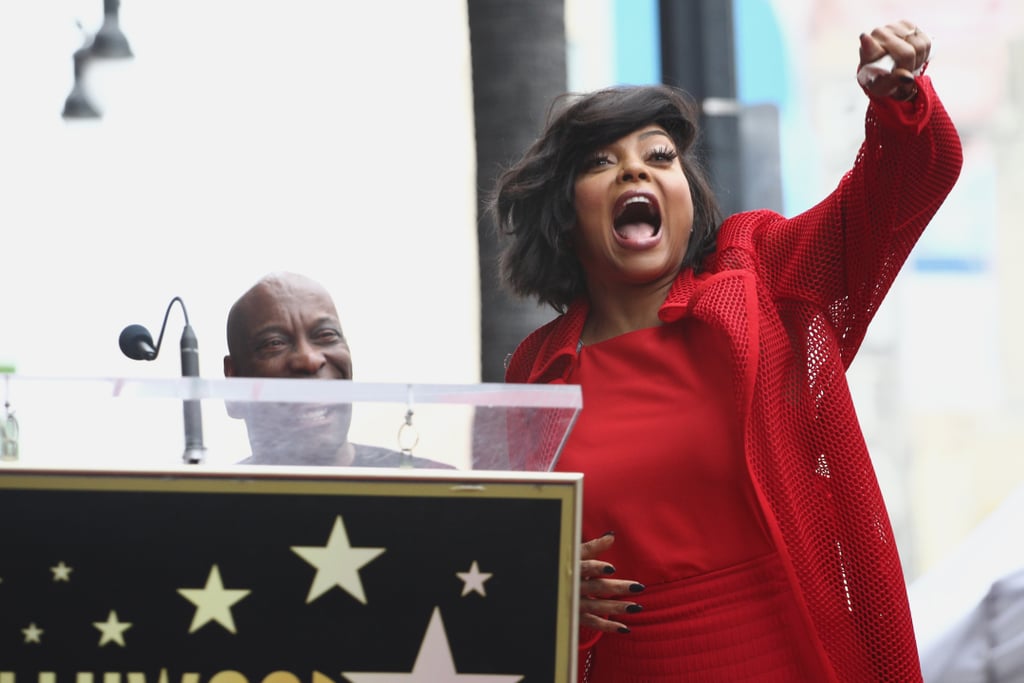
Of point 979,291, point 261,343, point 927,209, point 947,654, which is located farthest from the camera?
point 979,291

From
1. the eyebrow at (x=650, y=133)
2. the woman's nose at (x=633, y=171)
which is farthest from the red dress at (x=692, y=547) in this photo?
the eyebrow at (x=650, y=133)

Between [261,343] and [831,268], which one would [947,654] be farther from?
[261,343]

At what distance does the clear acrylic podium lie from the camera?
2186 mm

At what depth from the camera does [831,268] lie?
9.54 feet

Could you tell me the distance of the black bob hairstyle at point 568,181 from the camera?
3.16m

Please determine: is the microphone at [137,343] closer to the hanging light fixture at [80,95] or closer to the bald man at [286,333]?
the bald man at [286,333]

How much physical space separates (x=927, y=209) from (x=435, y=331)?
6.68 metres

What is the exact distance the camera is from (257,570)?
219 cm

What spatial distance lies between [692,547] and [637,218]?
0.72 meters

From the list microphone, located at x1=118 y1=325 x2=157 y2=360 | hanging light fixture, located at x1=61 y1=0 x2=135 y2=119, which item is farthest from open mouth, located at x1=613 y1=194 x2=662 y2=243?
hanging light fixture, located at x1=61 y1=0 x2=135 y2=119

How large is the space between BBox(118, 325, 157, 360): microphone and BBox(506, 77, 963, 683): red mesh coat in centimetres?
102

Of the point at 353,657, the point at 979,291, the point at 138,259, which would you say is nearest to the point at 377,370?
the point at 138,259

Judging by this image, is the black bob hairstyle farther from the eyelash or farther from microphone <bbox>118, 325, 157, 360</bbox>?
microphone <bbox>118, 325, 157, 360</bbox>

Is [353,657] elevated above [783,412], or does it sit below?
below
